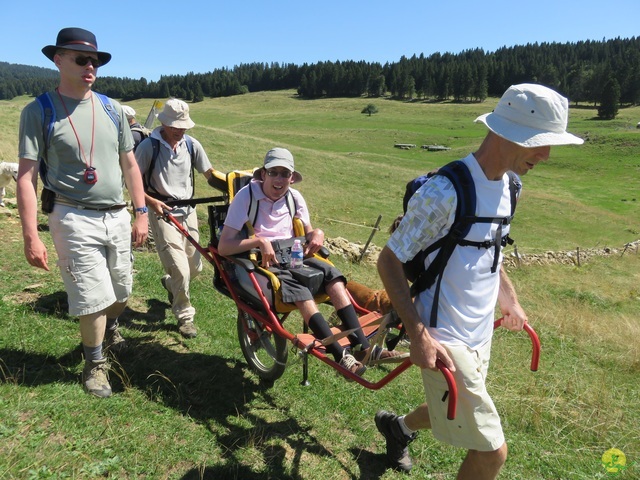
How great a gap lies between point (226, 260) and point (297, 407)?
1.50m

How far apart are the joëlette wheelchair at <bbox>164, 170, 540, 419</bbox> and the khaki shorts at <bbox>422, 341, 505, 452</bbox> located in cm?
36

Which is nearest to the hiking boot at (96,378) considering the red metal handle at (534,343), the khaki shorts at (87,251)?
the khaki shorts at (87,251)

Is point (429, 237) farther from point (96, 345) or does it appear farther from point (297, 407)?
point (96, 345)

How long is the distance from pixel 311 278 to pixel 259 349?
1.23 meters

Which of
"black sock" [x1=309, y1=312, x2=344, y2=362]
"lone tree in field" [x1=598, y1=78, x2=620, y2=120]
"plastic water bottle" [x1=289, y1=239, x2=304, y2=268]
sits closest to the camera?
"black sock" [x1=309, y1=312, x2=344, y2=362]

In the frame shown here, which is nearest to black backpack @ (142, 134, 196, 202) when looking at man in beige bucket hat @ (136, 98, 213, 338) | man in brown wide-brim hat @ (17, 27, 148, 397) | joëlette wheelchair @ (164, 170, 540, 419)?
man in beige bucket hat @ (136, 98, 213, 338)

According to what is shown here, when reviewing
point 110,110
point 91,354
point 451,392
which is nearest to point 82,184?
point 110,110

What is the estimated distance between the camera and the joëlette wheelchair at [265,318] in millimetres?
3244

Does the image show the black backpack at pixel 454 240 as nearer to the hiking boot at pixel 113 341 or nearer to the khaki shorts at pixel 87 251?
the khaki shorts at pixel 87 251

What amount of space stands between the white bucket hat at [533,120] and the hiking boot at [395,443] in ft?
7.22

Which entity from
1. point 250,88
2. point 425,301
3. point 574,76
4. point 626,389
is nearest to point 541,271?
point 626,389

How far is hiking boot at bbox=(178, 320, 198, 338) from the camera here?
17.2 ft

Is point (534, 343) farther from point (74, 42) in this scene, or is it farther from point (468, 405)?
point (74, 42)

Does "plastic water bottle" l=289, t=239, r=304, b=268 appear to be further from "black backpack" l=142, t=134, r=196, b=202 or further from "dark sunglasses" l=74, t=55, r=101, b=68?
"dark sunglasses" l=74, t=55, r=101, b=68
